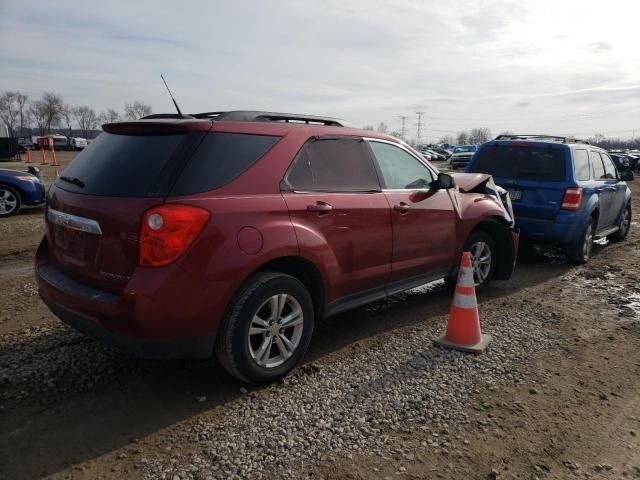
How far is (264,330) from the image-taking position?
3256 mm

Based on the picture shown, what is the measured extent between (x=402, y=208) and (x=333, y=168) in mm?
814

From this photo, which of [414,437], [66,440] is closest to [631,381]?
[414,437]

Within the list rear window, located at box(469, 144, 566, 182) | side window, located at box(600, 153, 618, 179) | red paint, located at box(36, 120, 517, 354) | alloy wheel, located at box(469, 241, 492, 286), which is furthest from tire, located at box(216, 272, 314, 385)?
side window, located at box(600, 153, 618, 179)

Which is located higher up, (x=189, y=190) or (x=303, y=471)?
(x=189, y=190)

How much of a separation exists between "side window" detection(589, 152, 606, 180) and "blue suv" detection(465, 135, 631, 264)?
21mm

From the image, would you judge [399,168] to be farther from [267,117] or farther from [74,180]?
[74,180]

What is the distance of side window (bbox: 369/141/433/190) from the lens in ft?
14.0

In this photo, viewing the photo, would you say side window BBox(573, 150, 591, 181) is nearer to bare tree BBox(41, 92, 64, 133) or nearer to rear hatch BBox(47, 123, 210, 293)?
rear hatch BBox(47, 123, 210, 293)

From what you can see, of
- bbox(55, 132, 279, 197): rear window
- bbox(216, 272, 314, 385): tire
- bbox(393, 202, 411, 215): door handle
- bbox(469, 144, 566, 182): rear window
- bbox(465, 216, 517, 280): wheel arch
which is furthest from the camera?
bbox(469, 144, 566, 182): rear window

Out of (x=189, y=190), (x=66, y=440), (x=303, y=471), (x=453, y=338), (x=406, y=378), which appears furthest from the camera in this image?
(x=453, y=338)

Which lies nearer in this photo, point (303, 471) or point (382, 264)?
point (303, 471)

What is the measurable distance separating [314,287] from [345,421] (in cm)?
105

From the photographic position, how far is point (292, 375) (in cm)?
354

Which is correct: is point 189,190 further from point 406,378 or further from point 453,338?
point 453,338
